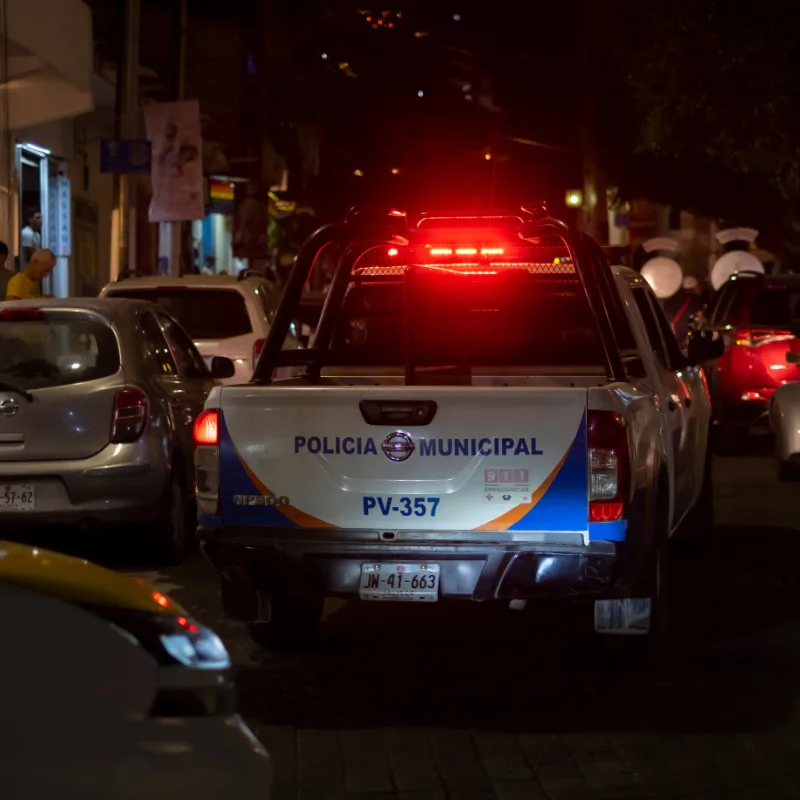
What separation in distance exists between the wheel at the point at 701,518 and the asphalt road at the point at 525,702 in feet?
2.48

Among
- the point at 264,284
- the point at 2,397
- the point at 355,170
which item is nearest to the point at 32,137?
the point at 264,284

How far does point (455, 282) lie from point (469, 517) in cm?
229

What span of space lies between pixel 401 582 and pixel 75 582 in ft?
9.39

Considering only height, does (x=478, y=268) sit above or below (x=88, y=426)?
above

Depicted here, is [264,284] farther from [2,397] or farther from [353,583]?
[353,583]

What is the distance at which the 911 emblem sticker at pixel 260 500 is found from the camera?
636 centimetres

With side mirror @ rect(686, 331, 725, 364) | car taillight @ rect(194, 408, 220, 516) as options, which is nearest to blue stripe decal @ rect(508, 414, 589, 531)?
car taillight @ rect(194, 408, 220, 516)

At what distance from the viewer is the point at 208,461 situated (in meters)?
6.47

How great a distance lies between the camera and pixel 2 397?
9.22 meters

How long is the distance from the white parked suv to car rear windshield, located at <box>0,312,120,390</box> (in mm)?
3245

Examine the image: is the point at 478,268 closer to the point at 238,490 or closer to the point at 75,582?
the point at 238,490

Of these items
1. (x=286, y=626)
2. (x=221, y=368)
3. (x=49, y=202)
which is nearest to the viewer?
(x=286, y=626)

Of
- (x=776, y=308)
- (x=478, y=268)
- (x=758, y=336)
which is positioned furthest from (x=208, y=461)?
(x=776, y=308)

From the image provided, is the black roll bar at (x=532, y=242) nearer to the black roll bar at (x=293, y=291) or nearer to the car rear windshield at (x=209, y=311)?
the black roll bar at (x=293, y=291)
